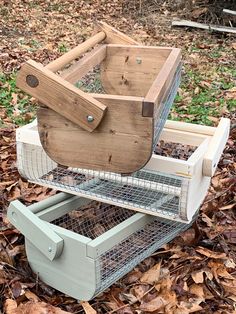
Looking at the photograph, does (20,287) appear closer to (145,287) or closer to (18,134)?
(145,287)

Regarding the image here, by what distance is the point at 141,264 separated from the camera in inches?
99.9

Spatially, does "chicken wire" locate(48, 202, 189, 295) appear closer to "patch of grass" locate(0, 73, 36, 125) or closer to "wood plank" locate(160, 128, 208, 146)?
"wood plank" locate(160, 128, 208, 146)

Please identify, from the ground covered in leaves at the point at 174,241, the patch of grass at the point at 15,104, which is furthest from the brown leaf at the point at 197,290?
the patch of grass at the point at 15,104

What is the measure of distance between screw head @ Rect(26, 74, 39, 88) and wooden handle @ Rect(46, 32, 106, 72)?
16 cm

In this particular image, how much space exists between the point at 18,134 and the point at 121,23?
6629 mm

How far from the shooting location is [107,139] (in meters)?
2.05

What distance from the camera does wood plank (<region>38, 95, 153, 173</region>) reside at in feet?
6.49

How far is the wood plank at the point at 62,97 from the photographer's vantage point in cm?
197

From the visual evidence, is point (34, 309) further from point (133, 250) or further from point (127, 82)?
point (127, 82)

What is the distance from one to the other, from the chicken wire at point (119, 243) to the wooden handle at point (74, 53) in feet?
2.71

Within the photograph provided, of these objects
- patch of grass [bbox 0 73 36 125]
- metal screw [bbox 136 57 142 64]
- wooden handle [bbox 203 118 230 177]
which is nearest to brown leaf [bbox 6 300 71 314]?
wooden handle [bbox 203 118 230 177]

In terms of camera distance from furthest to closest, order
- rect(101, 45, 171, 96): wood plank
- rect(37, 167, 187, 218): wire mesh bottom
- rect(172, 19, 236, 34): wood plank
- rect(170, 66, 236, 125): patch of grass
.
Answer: rect(172, 19, 236, 34): wood plank
rect(170, 66, 236, 125): patch of grass
rect(101, 45, 171, 96): wood plank
rect(37, 167, 187, 218): wire mesh bottom

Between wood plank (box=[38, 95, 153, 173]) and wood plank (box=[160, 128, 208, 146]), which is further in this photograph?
wood plank (box=[160, 128, 208, 146])

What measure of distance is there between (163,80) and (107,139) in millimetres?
372
